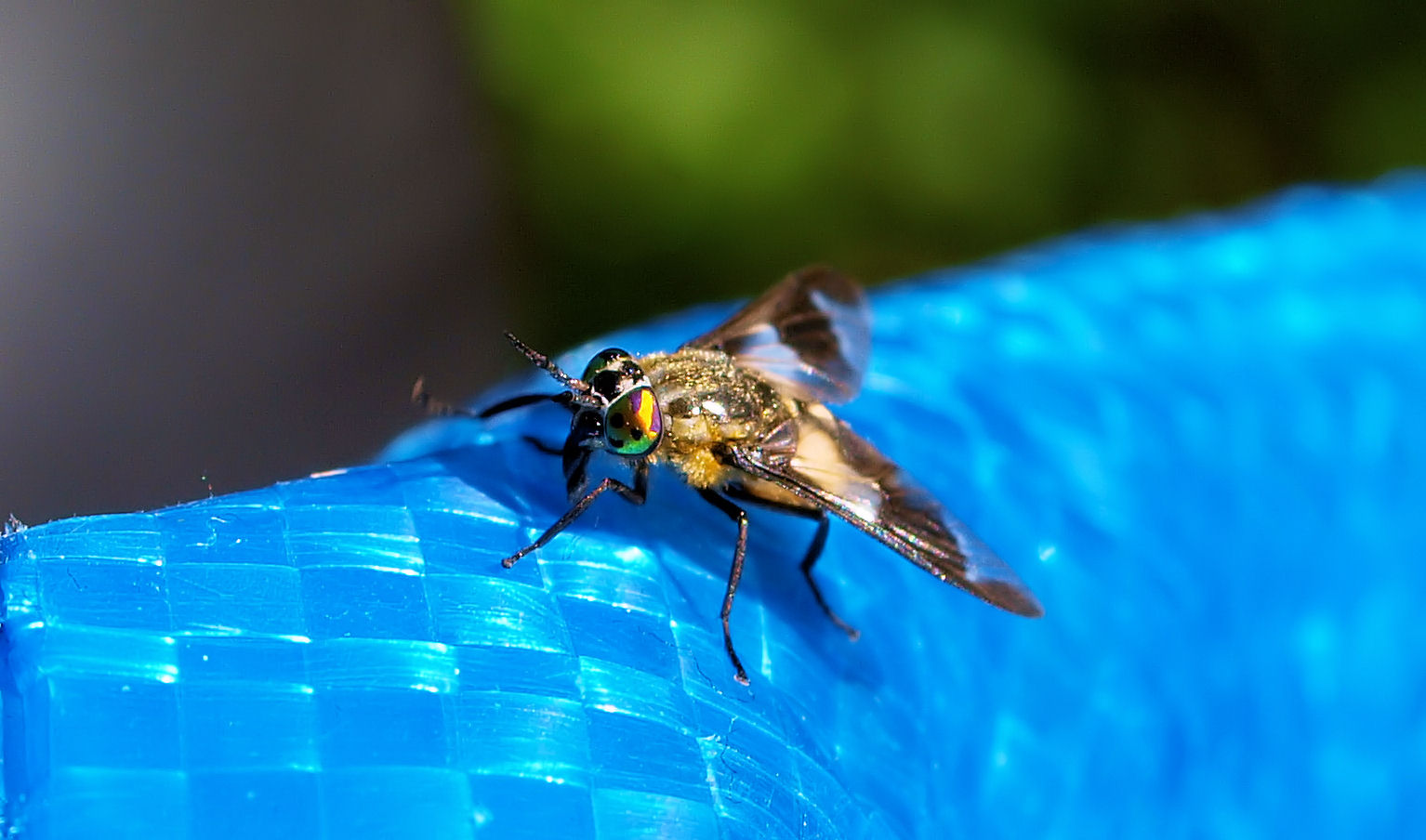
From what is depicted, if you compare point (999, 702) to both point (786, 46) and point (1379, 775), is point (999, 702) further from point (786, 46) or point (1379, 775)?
point (786, 46)

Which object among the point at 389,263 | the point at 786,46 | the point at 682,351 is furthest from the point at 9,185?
the point at 682,351

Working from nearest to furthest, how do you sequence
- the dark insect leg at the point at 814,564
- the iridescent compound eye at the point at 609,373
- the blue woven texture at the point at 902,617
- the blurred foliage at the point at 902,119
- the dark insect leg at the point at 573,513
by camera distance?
the blue woven texture at the point at 902,617, the dark insect leg at the point at 573,513, the dark insect leg at the point at 814,564, the iridescent compound eye at the point at 609,373, the blurred foliage at the point at 902,119

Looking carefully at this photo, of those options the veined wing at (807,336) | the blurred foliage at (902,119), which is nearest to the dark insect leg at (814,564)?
the veined wing at (807,336)

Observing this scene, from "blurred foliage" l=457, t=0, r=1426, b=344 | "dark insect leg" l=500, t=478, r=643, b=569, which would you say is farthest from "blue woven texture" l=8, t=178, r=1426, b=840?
"blurred foliage" l=457, t=0, r=1426, b=344

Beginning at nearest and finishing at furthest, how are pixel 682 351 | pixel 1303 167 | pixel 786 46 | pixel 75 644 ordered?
pixel 75 644
pixel 682 351
pixel 786 46
pixel 1303 167

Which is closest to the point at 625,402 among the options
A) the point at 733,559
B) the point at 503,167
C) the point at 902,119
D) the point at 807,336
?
the point at 733,559

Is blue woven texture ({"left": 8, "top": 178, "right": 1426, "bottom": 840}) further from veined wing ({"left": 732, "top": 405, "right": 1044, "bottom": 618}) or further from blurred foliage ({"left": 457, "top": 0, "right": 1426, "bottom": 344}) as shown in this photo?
blurred foliage ({"left": 457, "top": 0, "right": 1426, "bottom": 344})

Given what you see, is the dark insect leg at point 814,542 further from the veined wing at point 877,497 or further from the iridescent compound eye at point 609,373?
the iridescent compound eye at point 609,373
